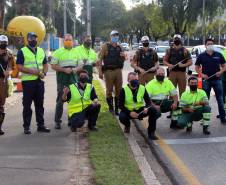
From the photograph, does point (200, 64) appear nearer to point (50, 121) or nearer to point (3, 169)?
point (50, 121)

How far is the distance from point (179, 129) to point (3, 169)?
4251mm

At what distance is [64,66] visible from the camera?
9.42m

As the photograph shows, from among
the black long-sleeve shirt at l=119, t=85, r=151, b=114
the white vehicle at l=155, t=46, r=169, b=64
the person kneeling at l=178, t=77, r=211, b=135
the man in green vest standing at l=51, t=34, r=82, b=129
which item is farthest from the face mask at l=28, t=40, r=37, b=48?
the white vehicle at l=155, t=46, r=169, b=64

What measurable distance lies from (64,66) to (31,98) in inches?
36.8

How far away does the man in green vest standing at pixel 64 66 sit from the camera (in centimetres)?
938

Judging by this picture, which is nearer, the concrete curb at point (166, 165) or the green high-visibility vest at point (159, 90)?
the concrete curb at point (166, 165)

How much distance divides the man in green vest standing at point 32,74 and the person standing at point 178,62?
122 inches

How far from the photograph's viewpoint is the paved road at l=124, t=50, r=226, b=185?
6465 mm

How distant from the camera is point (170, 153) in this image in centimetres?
771

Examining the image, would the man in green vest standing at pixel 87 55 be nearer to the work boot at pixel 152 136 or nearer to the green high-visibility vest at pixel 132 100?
the green high-visibility vest at pixel 132 100

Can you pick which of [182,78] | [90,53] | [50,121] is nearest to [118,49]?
[90,53]

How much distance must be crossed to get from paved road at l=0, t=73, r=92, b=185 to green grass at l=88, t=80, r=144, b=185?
0.26 metres

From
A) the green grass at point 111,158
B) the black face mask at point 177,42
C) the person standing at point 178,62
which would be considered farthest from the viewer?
the person standing at point 178,62

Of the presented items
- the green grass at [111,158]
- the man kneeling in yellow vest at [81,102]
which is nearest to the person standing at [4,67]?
the man kneeling in yellow vest at [81,102]
